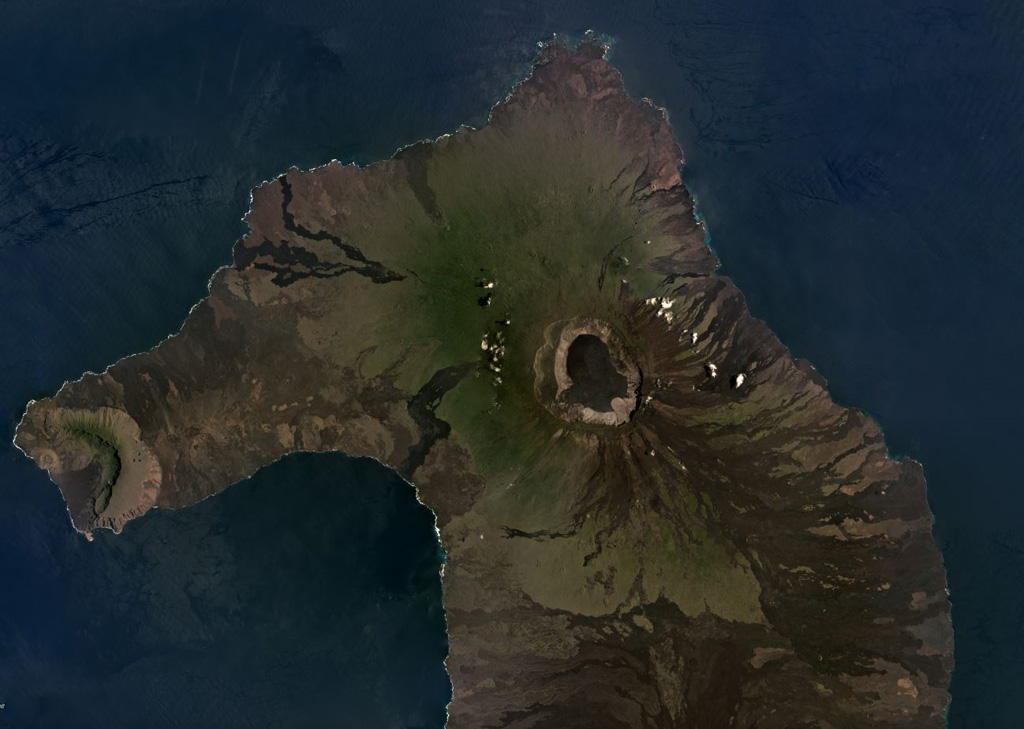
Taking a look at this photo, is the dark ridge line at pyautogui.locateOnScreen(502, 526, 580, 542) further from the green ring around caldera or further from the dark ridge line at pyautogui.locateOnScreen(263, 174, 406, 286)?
the dark ridge line at pyautogui.locateOnScreen(263, 174, 406, 286)

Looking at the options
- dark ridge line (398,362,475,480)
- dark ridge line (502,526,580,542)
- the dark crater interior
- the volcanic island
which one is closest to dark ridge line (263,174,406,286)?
the volcanic island

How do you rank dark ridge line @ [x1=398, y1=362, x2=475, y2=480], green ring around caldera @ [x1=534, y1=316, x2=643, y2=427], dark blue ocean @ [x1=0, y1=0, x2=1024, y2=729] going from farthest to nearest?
dark blue ocean @ [x1=0, y1=0, x2=1024, y2=729], dark ridge line @ [x1=398, y1=362, x2=475, y2=480], green ring around caldera @ [x1=534, y1=316, x2=643, y2=427]

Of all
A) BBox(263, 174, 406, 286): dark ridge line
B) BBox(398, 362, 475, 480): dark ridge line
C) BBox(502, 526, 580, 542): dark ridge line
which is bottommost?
BBox(502, 526, 580, 542): dark ridge line

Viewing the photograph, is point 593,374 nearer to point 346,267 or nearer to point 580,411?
point 580,411

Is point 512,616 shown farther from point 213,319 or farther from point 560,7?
point 560,7

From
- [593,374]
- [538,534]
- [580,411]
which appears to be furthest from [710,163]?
[538,534]

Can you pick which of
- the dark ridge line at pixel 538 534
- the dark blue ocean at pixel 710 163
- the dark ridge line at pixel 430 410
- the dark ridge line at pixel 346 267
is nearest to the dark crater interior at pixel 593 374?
the dark ridge line at pixel 430 410
